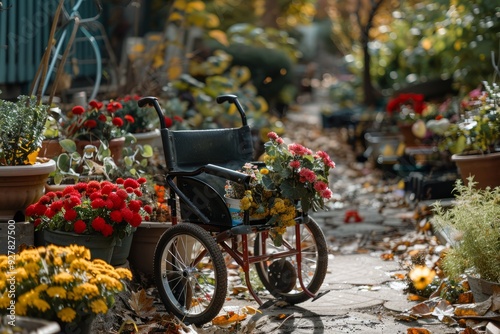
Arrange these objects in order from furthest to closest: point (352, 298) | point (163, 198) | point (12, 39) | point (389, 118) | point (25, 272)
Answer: point (389, 118) → point (12, 39) → point (163, 198) → point (352, 298) → point (25, 272)

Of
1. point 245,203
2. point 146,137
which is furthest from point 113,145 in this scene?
point 245,203

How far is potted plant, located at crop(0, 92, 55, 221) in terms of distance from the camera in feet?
15.6

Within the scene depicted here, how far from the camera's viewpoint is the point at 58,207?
463cm

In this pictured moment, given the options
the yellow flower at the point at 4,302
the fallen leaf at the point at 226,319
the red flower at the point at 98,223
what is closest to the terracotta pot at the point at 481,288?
the fallen leaf at the point at 226,319

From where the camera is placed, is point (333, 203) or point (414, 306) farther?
point (333, 203)

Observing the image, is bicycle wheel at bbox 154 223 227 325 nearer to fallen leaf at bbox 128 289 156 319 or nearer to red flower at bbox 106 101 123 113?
fallen leaf at bbox 128 289 156 319

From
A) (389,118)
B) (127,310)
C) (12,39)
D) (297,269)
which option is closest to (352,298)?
(297,269)

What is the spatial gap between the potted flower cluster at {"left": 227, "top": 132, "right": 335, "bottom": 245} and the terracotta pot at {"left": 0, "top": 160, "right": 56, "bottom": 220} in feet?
3.70

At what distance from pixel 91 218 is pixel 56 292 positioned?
133 centimetres

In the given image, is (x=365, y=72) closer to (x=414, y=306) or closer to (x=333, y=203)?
(x=333, y=203)

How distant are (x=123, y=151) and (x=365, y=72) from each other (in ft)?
27.9

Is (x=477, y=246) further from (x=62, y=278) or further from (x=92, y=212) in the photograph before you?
(x=62, y=278)

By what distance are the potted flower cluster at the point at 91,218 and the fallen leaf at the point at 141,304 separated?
27 centimetres

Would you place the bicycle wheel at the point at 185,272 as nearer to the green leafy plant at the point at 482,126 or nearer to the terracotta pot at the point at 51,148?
the terracotta pot at the point at 51,148
